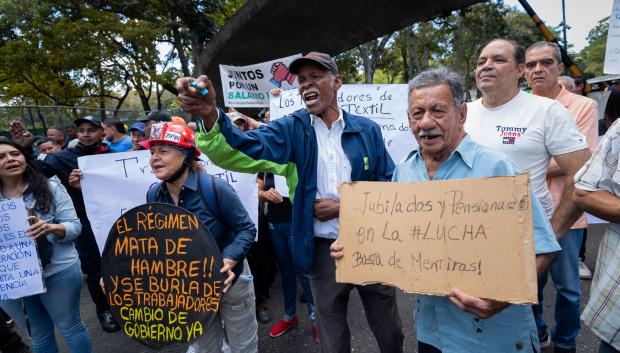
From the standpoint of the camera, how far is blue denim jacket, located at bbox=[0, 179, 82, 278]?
8.57 ft

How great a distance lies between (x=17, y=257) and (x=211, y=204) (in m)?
1.46

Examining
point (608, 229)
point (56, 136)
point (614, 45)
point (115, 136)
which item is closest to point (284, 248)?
point (608, 229)

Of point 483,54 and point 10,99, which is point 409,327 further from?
point 10,99

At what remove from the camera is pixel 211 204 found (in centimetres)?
222

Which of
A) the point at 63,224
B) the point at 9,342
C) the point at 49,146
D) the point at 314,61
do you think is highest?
the point at 314,61

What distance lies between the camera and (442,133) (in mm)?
1460

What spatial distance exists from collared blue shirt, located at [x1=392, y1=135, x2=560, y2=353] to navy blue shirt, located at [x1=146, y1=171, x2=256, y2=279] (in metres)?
1.15

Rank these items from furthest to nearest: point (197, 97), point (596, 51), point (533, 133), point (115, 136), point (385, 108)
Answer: point (596, 51)
point (115, 136)
point (385, 108)
point (533, 133)
point (197, 97)

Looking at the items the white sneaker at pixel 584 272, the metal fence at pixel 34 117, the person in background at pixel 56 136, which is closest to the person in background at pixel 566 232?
the white sneaker at pixel 584 272

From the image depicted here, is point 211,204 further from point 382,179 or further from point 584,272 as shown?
point 584,272

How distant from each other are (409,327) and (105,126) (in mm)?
4331

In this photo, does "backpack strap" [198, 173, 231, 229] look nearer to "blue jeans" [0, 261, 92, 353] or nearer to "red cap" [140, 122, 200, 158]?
"red cap" [140, 122, 200, 158]

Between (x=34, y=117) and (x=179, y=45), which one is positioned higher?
(x=179, y=45)

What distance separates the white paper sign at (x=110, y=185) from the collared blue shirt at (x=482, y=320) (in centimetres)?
290
